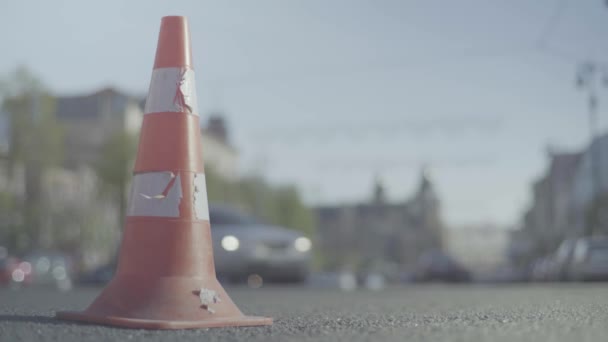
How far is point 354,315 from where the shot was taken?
6633 millimetres

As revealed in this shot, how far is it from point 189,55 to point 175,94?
1.02 feet

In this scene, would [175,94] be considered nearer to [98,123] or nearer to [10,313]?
[10,313]

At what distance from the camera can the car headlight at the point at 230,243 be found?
589 inches

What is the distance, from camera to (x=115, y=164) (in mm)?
61688

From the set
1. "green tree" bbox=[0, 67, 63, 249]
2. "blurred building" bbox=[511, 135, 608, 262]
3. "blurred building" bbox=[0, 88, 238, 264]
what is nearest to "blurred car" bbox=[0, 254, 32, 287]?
"blurred building" bbox=[0, 88, 238, 264]

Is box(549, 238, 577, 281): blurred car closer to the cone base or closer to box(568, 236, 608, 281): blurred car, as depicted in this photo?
box(568, 236, 608, 281): blurred car

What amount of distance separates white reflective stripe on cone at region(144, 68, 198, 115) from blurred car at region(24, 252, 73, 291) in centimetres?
3278

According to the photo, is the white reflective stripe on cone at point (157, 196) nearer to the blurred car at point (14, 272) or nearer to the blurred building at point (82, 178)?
the blurred car at point (14, 272)

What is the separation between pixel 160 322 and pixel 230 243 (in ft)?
32.9

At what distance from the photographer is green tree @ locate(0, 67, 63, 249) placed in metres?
47.0

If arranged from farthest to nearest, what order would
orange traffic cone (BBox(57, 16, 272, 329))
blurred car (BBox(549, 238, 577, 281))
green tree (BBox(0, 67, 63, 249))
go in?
green tree (BBox(0, 67, 63, 249))
blurred car (BBox(549, 238, 577, 281))
orange traffic cone (BBox(57, 16, 272, 329))

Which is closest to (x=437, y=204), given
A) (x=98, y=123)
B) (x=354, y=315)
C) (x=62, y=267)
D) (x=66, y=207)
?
(x=98, y=123)

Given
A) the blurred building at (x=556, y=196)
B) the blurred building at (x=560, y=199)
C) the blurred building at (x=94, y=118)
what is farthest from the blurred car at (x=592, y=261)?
the blurred building at (x=556, y=196)

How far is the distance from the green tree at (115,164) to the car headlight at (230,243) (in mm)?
47731
